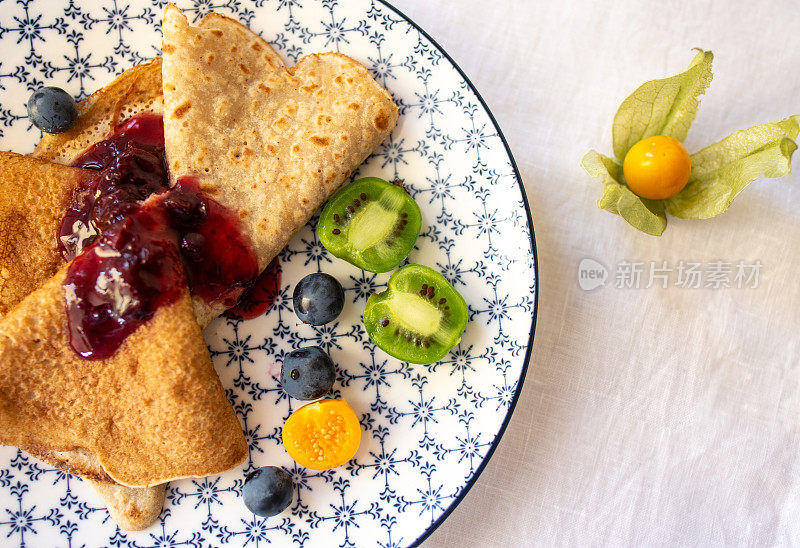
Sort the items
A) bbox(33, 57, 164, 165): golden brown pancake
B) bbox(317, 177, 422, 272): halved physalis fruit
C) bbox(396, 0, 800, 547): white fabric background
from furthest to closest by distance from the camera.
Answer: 1. bbox(396, 0, 800, 547): white fabric background
2. bbox(33, 57, 164, 165): golden brown pancake
3. bbox(317, 177, 422, 272): halved physalis fruit

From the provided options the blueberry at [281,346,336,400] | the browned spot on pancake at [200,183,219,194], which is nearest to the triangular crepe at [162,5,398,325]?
the browned spot on pancake at [200,183,219,194]

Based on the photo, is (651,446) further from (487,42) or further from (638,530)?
(487,42)

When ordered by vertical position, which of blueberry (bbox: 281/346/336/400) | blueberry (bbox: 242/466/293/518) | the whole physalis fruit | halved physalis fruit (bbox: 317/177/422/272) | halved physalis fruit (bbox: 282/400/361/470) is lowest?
blueberry (bbox: 242/466/293/518)

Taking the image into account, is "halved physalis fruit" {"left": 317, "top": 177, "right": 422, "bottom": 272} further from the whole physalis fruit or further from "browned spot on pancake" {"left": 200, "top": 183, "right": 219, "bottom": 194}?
the whole physalis fruit

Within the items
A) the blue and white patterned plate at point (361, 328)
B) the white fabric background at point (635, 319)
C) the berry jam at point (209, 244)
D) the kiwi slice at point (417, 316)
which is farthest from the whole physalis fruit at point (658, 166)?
the berry jam at point (209, 244)

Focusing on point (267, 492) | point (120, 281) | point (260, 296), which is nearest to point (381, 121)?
point (260, 296)

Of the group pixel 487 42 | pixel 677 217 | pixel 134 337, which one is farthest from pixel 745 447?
pixel 134 337

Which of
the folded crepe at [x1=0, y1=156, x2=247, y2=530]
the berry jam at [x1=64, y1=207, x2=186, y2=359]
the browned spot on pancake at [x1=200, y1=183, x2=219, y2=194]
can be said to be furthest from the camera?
the browned spot on pancake at [x1=200, y1=183, x2=219, y2=194]
